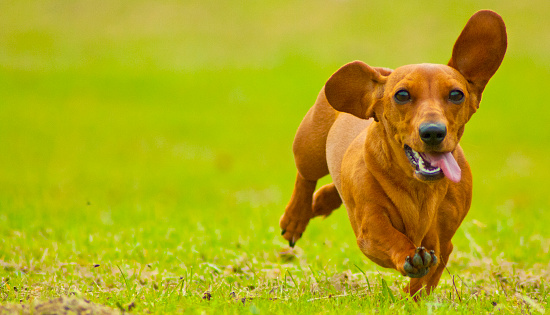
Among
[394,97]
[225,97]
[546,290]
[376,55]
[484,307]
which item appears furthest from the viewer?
[376,55]

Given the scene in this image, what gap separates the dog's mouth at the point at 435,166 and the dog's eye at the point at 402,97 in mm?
267

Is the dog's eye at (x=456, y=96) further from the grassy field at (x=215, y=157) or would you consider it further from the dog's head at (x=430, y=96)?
the grassy field at (x=215, y=157)

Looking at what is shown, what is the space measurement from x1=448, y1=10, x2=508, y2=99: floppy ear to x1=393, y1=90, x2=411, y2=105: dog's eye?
0.41m

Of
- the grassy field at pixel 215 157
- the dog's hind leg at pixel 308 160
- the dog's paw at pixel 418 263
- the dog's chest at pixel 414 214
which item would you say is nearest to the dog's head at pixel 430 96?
the dog's chest at pixel 414 214

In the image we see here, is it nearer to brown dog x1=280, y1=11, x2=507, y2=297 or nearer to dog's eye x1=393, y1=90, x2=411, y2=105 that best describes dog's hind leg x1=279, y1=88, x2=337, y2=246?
brown dog x1=280, y1=11, x2=507, y2=297

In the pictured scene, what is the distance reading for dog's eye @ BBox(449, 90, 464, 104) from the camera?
3.46 m

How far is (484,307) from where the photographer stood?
3863mm

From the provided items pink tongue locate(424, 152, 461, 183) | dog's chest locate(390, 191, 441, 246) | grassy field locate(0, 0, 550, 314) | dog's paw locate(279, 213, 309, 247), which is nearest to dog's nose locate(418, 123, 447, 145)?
pink tongue locate(424, 152, 461, 183)

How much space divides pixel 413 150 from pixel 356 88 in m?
0.59

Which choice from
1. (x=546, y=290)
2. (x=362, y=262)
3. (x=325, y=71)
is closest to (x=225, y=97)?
(x=325, y=71)

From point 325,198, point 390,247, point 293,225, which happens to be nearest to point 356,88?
point 390,247

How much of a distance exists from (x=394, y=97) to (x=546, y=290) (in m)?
1.81

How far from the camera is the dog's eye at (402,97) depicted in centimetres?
349

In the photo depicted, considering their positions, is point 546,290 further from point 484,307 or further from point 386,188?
point 386,188
